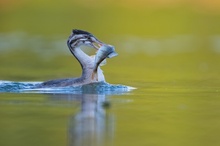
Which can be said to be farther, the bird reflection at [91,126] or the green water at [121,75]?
the green water at [121,75]

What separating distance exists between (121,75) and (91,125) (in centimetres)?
642

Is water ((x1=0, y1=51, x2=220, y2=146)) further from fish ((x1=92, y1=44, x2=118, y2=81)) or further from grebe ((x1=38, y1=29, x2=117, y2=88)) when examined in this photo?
fish ((x1=92, y1=44, x2=118, y2=81))

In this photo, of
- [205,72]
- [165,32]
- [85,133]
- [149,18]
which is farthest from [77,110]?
[149,18]

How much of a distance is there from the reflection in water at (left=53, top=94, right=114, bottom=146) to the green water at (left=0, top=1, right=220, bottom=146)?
10mm

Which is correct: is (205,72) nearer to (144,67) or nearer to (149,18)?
(144,67)

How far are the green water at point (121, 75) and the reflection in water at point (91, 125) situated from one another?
1cm

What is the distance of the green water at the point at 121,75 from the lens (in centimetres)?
904

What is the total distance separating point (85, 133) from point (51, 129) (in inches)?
22.2

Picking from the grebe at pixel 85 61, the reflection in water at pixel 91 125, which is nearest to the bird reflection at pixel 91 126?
the reflection in water at pixel 91 125

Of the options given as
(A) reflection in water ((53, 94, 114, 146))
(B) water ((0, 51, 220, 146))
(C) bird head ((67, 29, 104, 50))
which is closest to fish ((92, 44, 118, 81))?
(C) bird head ((67, 29, 104, 50))

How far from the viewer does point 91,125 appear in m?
9.21

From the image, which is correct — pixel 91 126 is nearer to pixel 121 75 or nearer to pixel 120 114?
pixel 120 114

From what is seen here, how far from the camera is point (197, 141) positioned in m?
8.61

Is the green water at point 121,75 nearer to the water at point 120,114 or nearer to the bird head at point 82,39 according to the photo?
the water at point 120,114
